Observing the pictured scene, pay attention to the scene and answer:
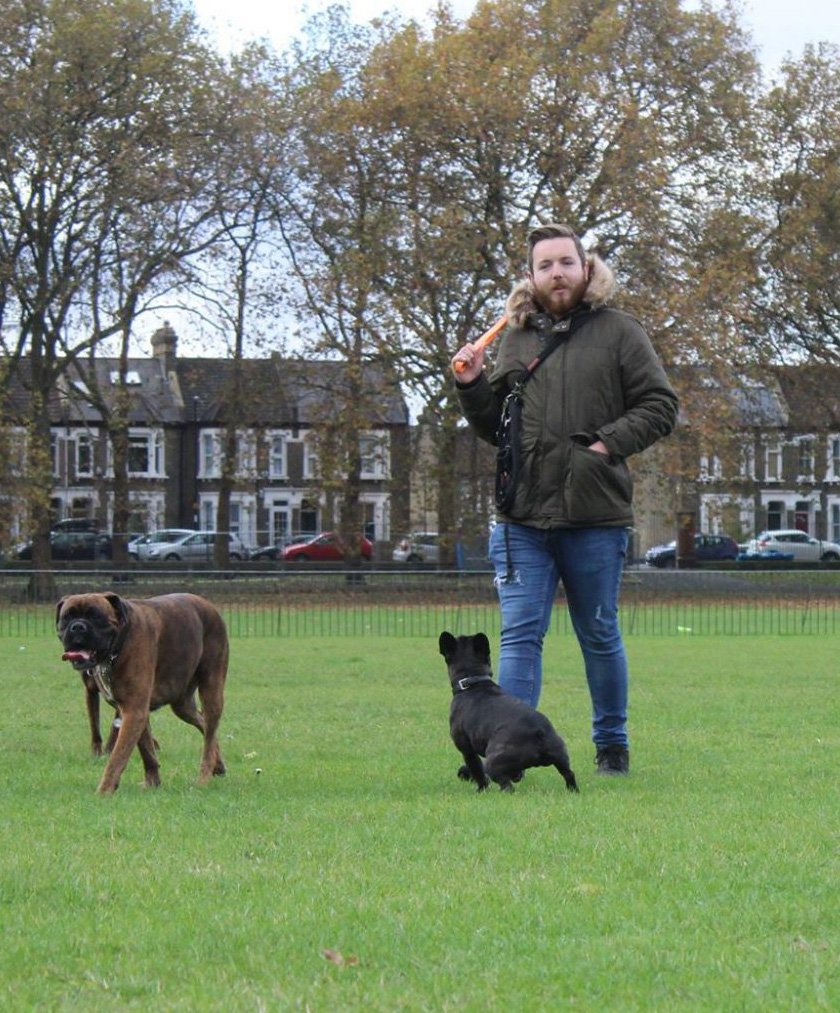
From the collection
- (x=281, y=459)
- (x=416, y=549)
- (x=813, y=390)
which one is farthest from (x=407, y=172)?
(x=281, y=459)

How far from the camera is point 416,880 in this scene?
5.51 m

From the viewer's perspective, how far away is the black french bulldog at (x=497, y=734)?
25.2 feet

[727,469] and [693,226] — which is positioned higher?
[693,226]

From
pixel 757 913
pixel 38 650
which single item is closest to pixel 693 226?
pixel 38 650

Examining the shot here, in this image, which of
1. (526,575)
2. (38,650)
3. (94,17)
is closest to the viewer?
(526,575)

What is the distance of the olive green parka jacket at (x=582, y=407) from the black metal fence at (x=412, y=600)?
730 inches

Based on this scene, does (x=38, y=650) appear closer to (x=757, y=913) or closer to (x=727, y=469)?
(x=757, y=913)

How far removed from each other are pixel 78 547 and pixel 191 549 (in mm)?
5168

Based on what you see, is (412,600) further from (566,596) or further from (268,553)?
(268,553)

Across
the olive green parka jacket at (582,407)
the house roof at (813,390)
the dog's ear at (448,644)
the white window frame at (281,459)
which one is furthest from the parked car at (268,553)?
the olive green parka jacket at (582,407)

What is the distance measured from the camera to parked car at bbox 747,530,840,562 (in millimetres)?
67312

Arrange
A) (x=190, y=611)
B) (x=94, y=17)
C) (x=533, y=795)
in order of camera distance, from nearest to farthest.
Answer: (x=533, y=795), (x=190, y=611), (x=94, y=17)

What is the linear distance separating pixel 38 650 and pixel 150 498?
58.7 m

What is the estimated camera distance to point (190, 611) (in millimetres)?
8883
